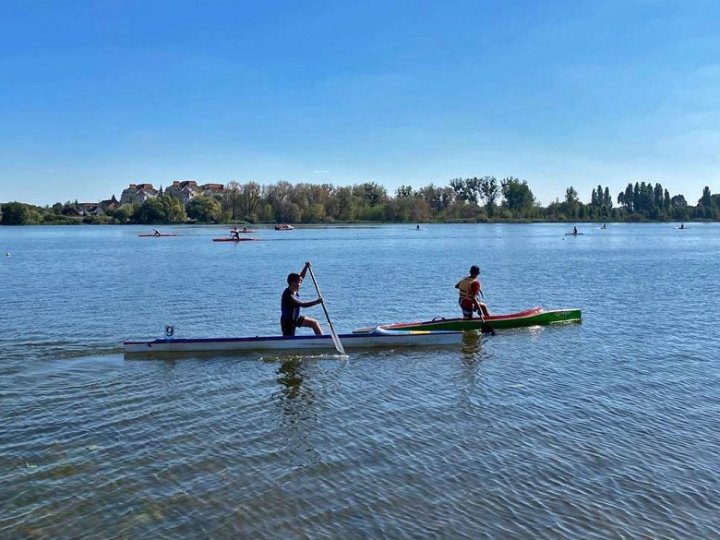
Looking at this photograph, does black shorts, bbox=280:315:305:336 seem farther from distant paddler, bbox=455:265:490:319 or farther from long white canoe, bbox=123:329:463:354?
distant paddler, bbox=455:265:490:319

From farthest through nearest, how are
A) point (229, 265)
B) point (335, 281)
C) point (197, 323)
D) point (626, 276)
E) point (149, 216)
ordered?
1. point (149, 216)
2. point (229, 265)
3. point (626, 276)
4. point (335, 281)
5. point (197, 323)

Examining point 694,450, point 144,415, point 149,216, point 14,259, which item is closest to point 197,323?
point 144,415

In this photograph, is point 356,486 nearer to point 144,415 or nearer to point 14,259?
point 144,415

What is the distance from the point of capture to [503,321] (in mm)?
20922

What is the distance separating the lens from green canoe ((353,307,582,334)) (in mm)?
19312

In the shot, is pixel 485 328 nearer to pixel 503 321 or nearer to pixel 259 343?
pixel 503 321

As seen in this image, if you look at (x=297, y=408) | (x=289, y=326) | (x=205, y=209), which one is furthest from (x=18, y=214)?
(x=297, y=408)

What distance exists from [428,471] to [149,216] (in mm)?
173365

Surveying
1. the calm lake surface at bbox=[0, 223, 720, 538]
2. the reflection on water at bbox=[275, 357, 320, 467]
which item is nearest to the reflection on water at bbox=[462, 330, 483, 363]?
the calm lake surface at bbox=[0, 223, 720, 538]

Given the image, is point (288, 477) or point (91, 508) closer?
point (91, 508)

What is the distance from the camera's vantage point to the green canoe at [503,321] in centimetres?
1931

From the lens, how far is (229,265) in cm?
5116

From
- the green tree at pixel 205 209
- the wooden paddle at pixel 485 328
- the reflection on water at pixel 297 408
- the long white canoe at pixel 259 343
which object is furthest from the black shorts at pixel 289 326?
the green tree at pixel 205 209

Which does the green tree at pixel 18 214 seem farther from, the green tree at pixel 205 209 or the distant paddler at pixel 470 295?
the distant paddler at pixel 470 295
